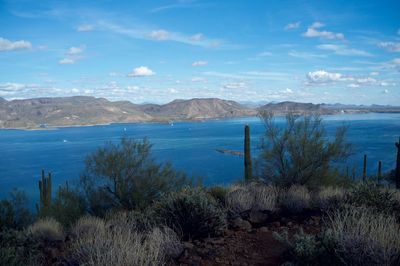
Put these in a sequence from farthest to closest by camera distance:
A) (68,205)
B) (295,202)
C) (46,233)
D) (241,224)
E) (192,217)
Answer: (68,205) < (46,233) < (295,202) < (241,224) < (192,217)

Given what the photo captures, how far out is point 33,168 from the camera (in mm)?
64312

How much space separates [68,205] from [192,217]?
13.3 metres

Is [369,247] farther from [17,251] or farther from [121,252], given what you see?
[17,251]

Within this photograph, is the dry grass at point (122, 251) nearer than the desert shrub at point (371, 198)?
Yes

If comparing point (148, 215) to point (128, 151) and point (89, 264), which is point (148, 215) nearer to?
point (89, 264)

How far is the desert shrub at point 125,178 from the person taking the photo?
1758cm

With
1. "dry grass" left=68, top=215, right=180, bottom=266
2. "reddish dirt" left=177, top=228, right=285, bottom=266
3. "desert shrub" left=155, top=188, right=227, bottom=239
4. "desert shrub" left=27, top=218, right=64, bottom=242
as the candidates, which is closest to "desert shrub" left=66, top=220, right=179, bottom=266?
"dry grass" left=68, top=215, right=180, bottom=266

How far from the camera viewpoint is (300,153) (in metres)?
15.0

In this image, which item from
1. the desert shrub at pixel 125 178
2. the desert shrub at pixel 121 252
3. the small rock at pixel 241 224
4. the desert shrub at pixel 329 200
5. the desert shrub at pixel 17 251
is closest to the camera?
the desert shrub at pixel 121 252

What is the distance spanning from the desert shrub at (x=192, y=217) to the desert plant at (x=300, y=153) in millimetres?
6911

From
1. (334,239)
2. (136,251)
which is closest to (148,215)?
(136,251)

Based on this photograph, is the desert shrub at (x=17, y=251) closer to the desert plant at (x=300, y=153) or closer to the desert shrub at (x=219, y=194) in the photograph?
the desert shrub at (x=219, y=194)

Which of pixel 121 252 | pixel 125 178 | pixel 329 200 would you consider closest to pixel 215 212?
pixel 329 200

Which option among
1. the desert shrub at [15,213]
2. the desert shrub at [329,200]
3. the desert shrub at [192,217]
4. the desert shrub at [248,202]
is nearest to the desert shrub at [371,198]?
the desert shrub at [329,200]
